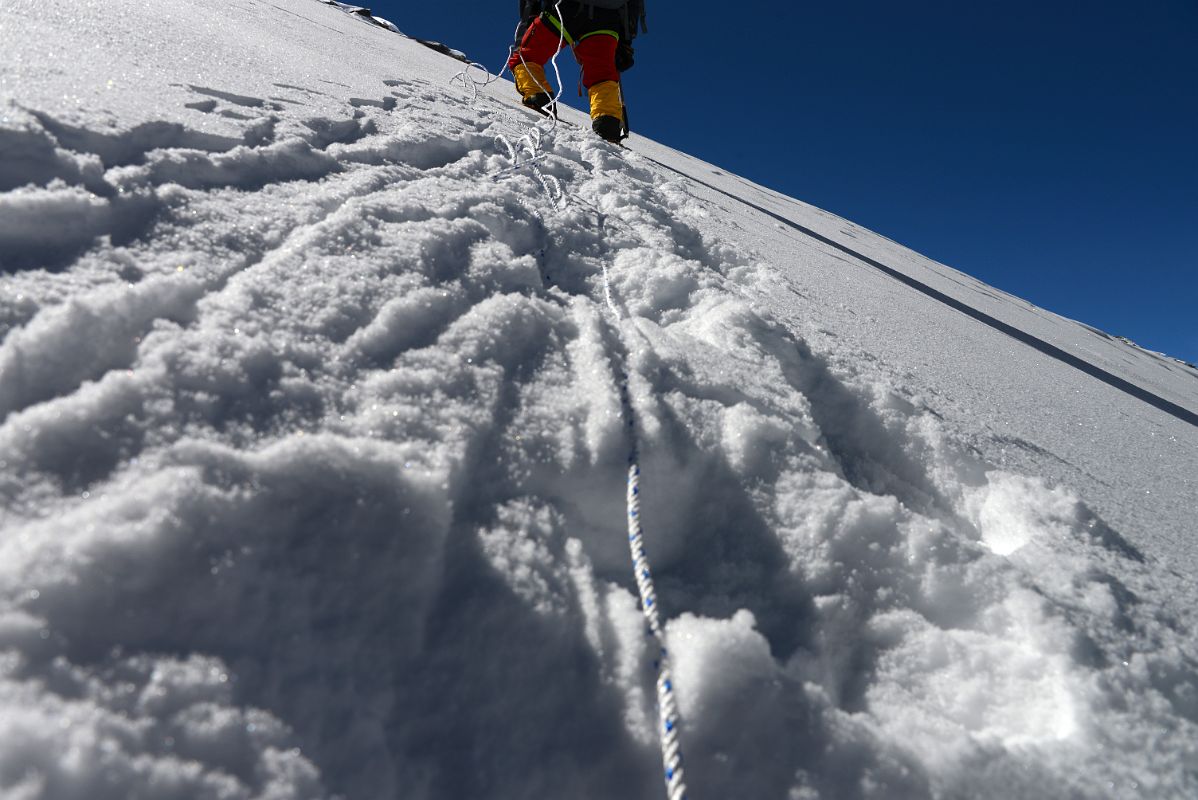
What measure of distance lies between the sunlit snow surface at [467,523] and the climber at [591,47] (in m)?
2.10

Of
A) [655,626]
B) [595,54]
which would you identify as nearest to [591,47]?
[595,54]

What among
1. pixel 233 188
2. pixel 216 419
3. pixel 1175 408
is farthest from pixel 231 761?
pixel 1175 408

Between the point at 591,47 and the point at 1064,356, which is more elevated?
the point at 591,47

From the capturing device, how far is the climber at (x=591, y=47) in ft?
10.4

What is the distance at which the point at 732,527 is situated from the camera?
85 centimetres

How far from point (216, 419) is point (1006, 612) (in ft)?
3.30

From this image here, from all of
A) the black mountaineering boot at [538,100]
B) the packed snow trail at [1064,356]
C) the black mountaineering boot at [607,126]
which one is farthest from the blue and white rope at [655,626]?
the black mountaineering boot at [538,100]

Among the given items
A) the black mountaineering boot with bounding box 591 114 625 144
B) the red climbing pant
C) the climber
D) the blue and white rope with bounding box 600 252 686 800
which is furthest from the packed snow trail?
the blue and white rope with bounding box 600 252 686 800

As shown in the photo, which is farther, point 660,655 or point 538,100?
point 538,100

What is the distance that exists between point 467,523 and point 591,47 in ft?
10.8

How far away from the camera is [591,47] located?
10.7 feet

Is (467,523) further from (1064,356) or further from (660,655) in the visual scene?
(1064,356)

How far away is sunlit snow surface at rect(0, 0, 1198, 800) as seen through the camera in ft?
1.70

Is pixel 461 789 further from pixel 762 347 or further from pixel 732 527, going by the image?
pixel 762 347
